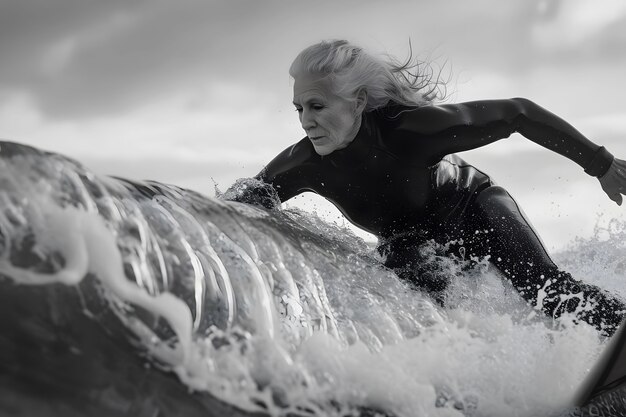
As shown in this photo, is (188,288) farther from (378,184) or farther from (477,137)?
(477,137)

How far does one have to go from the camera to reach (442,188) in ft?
8.36

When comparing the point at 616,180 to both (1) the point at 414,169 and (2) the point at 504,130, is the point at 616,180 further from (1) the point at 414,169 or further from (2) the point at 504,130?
(1) the point at 414,169

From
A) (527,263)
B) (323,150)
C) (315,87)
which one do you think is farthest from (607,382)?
(315,87)

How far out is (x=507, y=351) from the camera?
202 centimetres

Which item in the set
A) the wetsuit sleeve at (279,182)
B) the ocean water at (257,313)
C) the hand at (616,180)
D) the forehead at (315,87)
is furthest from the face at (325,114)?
the hand at (616,180)

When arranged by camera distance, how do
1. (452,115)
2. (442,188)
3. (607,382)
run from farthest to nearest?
(442,188) → (452,115) → (607,382)

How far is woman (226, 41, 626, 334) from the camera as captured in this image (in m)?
2.42

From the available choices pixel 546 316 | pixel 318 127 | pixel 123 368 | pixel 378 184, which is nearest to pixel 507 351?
pixel 546 316

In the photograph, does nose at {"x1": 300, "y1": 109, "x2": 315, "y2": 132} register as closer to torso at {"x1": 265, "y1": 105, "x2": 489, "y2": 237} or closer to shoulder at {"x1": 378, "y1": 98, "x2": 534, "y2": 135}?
torso at {"x1": 265, "y1": 105, "x2": 489, "y2": 237}

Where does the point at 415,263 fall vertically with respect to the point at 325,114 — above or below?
Result: below

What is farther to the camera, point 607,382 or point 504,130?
point 504,130

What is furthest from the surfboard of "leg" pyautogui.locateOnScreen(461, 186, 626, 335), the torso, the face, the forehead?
the forehead

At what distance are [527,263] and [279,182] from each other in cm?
81

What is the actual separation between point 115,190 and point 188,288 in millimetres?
259
